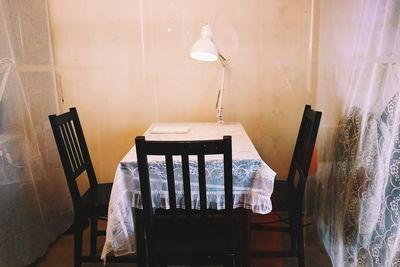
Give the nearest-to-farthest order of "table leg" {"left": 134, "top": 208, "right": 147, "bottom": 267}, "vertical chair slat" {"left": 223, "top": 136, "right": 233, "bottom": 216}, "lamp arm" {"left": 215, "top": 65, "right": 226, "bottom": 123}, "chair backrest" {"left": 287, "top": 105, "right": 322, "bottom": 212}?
"vertical chair slat" {"left": 223, "top": 136, "right": 233, "bottom": 216} → "table leg" {"left": 134, "top": 208, "right": 147, "bottom": 267} → "chair backrest" {"left": 287, "top": 105, "right": 322, "bottom": 212} → "lamp arm" {"left": 215, "top": 65, "right": 226, "bottom": 123}

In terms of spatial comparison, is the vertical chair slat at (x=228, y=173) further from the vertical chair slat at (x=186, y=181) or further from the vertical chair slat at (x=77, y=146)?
the vertical chair slat at (x=77, y=146)

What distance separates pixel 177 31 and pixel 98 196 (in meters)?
1.28

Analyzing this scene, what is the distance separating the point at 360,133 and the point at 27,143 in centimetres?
189

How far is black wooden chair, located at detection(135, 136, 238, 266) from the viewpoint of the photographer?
1.22m

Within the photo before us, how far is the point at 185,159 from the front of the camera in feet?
4.06

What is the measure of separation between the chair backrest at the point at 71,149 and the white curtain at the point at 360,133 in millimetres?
1422

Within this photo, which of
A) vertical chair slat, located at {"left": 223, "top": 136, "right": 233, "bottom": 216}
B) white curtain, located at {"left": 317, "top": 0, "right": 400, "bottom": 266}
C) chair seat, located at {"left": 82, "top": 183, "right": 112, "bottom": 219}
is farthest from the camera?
chair seat, located at {"left": 82, "top": 183, "right": 112, "bottom": 219}

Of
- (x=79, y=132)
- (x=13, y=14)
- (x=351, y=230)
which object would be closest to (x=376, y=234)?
(x=351, y=230)

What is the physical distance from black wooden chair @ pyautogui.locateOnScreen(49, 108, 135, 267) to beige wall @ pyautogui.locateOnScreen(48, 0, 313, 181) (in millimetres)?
592

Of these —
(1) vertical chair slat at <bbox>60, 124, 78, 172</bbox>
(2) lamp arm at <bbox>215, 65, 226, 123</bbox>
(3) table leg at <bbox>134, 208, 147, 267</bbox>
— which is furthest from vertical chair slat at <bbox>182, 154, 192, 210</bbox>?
(2) lamp arm at <bbox>215, 65, 226, 123</bbox>

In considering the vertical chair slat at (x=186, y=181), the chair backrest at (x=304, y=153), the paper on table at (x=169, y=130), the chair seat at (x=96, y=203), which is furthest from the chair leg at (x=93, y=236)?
the chair backrest at (x=304, y=153)

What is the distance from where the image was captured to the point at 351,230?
66.0 inches

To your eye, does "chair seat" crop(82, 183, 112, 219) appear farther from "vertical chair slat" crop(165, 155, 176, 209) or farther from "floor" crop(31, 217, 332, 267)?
"vertical chair slat" crop(165, 155, 176, 209)

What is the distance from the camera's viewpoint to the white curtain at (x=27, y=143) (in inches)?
72.0
